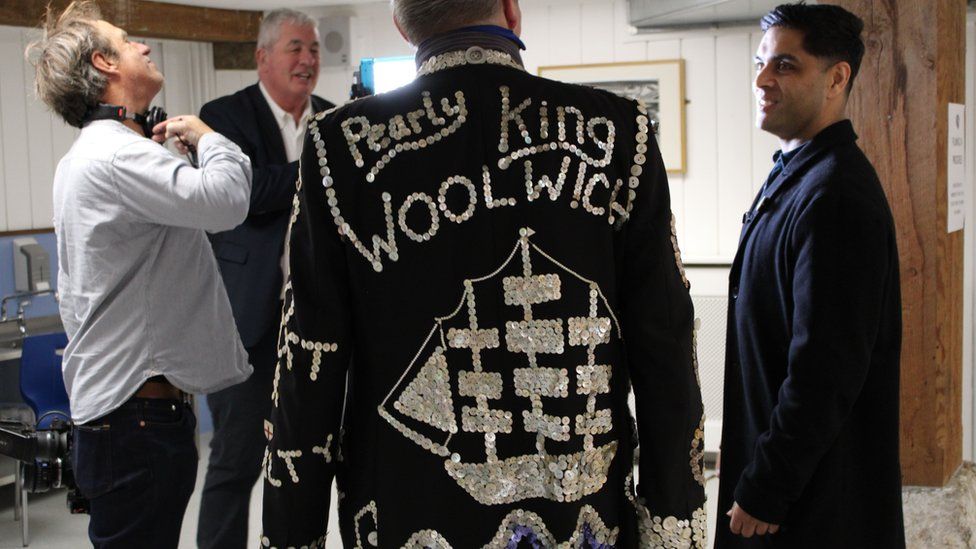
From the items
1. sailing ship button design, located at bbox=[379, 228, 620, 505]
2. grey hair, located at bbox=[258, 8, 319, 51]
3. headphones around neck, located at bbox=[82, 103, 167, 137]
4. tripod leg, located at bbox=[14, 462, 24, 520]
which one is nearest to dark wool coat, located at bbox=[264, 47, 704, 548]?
sailing ship button design, located at bbox=[379, 228, 620, 505]

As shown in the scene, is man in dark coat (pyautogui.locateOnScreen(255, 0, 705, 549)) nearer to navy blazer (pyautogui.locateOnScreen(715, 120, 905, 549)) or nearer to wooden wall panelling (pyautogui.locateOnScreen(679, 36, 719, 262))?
navy blazer (pyautogui.locateOnScreen(715, 120, 905, 549))

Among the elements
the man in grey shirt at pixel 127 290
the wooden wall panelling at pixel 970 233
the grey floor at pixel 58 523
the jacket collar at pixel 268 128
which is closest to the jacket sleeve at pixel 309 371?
the man in grey shirt at pixel 127 290

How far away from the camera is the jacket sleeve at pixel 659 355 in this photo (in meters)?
1.42

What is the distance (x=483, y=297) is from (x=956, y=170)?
78.1 inches

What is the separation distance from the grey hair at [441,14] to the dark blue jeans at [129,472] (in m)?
1.09

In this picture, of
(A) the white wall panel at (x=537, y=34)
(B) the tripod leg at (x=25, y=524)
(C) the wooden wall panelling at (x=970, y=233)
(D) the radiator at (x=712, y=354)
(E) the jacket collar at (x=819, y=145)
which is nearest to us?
(E) the jacket collar at (x=819, y=145)

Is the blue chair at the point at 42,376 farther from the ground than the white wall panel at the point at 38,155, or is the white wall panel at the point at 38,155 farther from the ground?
the white wall panel at the point at 38,155

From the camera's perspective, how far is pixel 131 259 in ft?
6.93

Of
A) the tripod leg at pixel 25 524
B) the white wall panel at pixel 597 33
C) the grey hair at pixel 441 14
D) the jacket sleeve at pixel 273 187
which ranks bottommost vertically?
the tripod leg at pixel 25 524

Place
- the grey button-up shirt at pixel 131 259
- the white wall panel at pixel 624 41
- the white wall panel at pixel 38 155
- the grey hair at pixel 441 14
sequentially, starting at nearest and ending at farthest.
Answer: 1. the grey hair at pixel 441 14
2. the grey button-up shirt at pixel 131 259
3. the white wall panel at pixel 624 41
4. the white wall panel at pixel 38 155

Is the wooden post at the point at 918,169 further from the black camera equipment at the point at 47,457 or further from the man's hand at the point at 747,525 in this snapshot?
the black camera equipment at the point at 47,457

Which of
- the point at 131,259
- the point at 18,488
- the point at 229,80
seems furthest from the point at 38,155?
the point at 131,259

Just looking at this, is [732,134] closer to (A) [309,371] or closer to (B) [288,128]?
(B) [288,128]

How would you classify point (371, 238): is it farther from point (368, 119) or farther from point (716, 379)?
point (716, 379)
